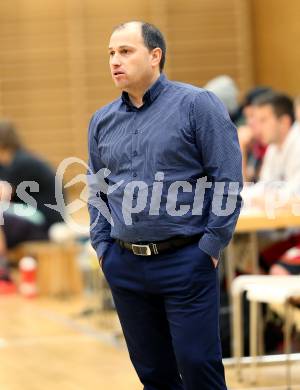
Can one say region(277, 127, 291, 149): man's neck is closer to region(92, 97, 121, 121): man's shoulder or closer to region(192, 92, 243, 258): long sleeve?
region(92, 97, 121, 121): man's shoulder

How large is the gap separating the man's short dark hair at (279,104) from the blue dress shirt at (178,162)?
298 centimetres

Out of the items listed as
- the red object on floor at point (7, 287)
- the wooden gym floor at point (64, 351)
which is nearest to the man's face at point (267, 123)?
the wooden gym floor at point (64, 351)

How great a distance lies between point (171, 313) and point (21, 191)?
20.1ft

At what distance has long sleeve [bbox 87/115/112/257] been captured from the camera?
11.2ft

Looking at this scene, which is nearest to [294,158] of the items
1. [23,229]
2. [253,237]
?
[253,237]

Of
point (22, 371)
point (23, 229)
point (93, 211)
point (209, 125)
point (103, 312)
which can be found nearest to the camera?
point (209, 125)

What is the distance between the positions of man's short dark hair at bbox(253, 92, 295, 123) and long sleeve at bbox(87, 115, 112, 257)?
2813 mm

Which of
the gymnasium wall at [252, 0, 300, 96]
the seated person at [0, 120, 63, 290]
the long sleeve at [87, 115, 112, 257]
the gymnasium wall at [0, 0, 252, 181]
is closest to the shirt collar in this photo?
the long sleeve at [87, 115, 112, 257]

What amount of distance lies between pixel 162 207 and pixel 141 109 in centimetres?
35

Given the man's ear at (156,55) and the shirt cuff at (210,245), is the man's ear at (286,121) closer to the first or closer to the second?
the man's ear at (156,55)

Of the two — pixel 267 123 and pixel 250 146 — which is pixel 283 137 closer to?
pixel 267 123

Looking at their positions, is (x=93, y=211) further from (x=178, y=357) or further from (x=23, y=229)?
(x=23, y=229)

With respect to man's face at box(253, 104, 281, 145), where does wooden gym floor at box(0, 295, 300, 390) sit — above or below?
below

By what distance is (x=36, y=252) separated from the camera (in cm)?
858
